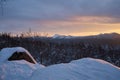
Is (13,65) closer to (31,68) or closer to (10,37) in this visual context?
(31,68)

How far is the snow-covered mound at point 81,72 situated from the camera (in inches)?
334

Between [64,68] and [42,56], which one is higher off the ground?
[64,68]

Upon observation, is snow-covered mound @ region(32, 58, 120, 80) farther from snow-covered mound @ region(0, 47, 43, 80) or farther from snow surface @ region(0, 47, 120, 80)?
snow-covered mound @ region(0, 47, 43, 80)

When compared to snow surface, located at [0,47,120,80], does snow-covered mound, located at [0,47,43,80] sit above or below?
below

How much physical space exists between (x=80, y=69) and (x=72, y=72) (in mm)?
307

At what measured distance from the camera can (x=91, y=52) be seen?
3919cm

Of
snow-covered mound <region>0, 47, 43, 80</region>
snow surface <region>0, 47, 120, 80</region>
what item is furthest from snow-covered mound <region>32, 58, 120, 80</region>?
snow-covered mound <region>0, 47, 43, 80</region>

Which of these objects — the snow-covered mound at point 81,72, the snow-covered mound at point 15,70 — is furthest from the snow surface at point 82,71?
the snow-covered mound at point 15,70

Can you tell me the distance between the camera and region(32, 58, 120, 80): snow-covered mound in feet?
27.8

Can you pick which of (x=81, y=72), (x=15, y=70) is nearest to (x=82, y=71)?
(x=81, y=72)

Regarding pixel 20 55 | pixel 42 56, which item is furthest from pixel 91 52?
pixel 20 55

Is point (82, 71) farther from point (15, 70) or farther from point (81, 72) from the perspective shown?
point (15, 70)

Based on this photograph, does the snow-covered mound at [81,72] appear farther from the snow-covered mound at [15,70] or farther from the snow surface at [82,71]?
the snow-covered mound at [15,70]

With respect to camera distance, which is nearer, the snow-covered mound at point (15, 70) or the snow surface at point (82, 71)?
the snow surface at point (82, 71)
